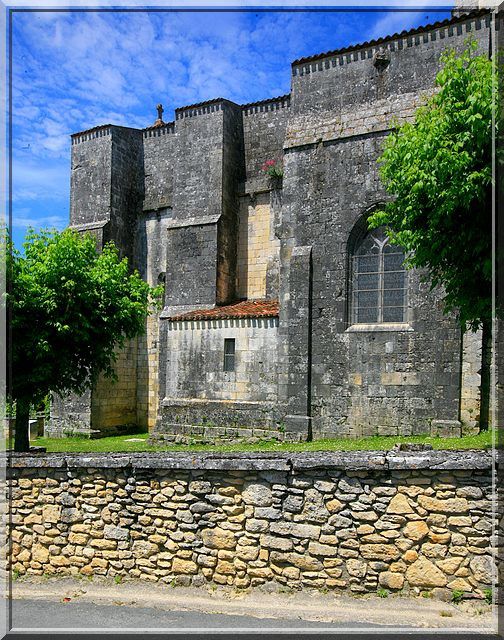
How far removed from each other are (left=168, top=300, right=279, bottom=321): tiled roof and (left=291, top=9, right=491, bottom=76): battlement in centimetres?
641

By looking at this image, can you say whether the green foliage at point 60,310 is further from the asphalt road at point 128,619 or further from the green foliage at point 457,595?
the green foliage at point 457,595

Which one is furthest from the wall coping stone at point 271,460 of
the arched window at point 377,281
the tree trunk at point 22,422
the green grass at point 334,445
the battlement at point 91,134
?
the battlement at point 91,134

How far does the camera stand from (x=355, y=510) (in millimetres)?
5402

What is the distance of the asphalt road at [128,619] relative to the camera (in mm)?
4953

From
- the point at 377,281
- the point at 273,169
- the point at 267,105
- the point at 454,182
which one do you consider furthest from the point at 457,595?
the point at 267,105

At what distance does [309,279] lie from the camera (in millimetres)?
14383

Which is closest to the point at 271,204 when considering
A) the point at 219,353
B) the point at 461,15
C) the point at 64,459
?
the point at 219,353

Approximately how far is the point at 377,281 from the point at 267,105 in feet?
28.2

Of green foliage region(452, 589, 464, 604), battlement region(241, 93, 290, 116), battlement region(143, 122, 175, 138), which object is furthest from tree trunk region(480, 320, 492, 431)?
battlement region(143, 122, 175, 138)

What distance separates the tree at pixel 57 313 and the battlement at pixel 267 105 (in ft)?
31.9

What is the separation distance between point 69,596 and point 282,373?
9371 millimetres

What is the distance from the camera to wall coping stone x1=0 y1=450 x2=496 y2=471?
5.22m

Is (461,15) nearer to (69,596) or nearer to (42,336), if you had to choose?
(42,336)

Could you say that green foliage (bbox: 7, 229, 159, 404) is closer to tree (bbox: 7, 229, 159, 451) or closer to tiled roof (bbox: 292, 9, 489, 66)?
tree (bbox: 7, 229, 159, 451)
